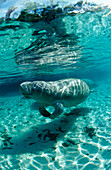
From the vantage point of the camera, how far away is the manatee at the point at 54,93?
3950 millimetres

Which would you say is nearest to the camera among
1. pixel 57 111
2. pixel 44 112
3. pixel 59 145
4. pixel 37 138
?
pixel 59 145

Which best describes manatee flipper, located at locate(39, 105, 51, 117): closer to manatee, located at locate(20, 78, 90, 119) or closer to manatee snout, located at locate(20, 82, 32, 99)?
manatee, located at locate(20, 78, 90, 119)

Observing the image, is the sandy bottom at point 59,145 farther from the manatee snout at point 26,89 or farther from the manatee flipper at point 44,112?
the manatee snout at point 26,89

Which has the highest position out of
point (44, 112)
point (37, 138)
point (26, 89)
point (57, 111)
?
point (26, 89)

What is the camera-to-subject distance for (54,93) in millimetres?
4824

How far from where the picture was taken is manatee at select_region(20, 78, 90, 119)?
3.95m

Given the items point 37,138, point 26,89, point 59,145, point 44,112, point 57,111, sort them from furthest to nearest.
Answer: point 44,112, point 37,138, point 57,111, point 59,145, point 26,89

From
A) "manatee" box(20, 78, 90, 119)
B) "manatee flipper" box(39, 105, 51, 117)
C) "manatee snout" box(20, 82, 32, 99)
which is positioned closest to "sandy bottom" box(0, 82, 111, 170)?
"manatee flipper" box(39, 105, 51, 117)

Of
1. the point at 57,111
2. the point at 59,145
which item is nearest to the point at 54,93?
the point at 57,111

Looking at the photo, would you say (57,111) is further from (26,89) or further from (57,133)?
(26,89)

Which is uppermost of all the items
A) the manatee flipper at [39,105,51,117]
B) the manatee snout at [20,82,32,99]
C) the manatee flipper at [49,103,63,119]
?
the manatee snout at [20,82,32,99]

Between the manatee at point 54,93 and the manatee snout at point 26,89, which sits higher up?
the manatee snout at point 26,89

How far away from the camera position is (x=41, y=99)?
4.48 m

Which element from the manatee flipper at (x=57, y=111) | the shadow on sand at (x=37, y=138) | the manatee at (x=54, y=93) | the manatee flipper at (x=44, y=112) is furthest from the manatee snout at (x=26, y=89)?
the shadow on sand at (x=37, y=138)
